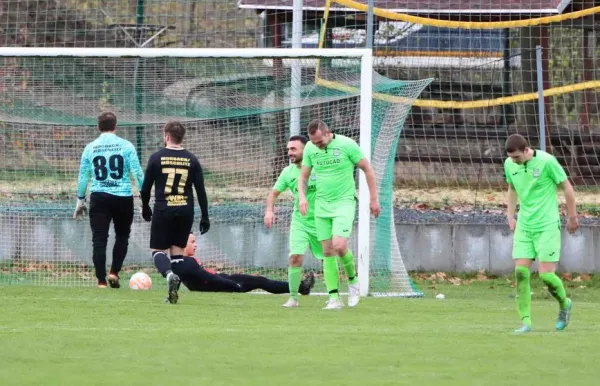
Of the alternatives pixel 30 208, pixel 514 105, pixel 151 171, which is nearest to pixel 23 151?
pixel 30 208

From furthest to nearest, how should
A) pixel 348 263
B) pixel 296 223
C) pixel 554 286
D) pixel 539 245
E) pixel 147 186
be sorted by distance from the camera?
pixel 296 223 → pixel 147 186 → pixel 348 263 → pixel 554 286 → pixel 539 245

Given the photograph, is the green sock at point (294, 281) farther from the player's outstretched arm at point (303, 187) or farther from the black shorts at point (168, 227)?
the black shorts at point (168, 227)

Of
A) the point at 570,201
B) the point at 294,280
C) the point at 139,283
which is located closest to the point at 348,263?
the point at 294,280

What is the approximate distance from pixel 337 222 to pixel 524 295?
8.69 feet

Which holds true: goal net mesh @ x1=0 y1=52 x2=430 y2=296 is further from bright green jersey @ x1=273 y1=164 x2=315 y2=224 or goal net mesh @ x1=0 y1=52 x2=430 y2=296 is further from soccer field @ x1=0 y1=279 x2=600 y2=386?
soccer field @ x1=0 y1=279 x2=600 y2=386

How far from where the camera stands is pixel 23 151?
17.2 meters

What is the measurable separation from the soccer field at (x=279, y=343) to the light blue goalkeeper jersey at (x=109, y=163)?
1.54m

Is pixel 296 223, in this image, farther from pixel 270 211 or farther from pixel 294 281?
pixel 294 281

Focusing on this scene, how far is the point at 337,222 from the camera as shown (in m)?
12.9

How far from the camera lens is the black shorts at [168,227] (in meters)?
13.4

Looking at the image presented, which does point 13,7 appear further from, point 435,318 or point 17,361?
point 17,361

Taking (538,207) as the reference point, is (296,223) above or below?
below

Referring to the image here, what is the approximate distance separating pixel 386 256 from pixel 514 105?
6.66 m

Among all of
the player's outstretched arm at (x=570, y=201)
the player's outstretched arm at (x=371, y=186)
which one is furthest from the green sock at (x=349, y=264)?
the player's outstretched arm at (x=570, y=201)
